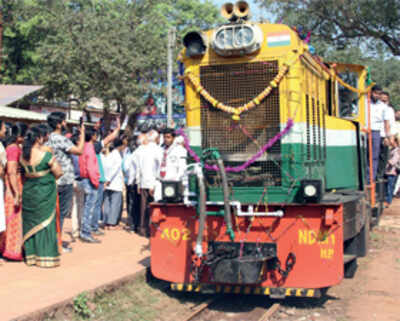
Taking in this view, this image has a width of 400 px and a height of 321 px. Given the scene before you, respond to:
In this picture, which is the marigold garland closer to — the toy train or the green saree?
the toy train

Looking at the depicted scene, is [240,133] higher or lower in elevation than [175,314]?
higher

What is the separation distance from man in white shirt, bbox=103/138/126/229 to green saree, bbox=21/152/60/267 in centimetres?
321

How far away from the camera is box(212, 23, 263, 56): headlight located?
6262 millimetres

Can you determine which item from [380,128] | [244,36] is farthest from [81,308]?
[380,128]

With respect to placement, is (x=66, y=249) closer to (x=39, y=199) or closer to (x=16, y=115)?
(x=39, y=199)

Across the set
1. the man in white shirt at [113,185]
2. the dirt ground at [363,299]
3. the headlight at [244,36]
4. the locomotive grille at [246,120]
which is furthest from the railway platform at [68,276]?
the headlight at [244,36]

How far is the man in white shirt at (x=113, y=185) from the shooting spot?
10.4 metres

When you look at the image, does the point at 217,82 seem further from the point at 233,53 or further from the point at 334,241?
the point at 334,241

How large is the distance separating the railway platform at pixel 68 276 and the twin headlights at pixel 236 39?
2955 millimetres

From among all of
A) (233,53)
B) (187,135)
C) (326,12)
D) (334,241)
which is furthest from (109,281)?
(326,12)

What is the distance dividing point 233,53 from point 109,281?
118 inches

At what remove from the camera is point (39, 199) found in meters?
7.08

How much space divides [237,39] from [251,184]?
1657 mm

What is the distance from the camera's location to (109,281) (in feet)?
21.1
